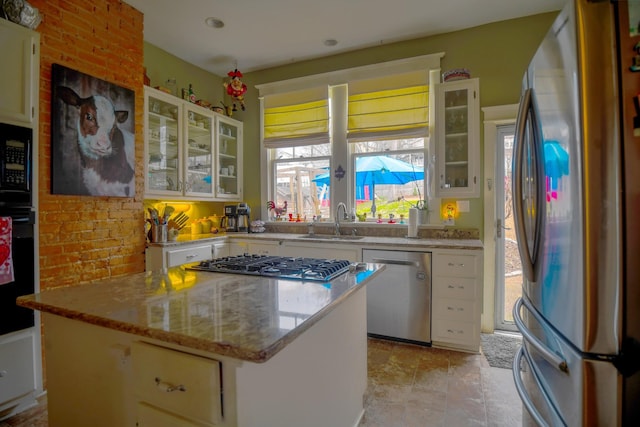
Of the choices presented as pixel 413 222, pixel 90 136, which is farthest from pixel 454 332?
pixel 90 136

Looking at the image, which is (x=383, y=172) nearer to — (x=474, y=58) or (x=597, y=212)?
(x=474, y=58)

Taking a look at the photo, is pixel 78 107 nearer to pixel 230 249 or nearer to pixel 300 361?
pixel 230 249

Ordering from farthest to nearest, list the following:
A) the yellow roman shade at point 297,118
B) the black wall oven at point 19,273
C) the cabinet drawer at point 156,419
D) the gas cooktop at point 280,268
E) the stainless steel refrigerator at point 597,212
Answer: the yellow roman shade at point 297,118, the black wall oven at point 19,273, the gas cooktop at point 280,268, the cabinet drawer at point 156,419, the stainless steel refrigerator at point 597,212

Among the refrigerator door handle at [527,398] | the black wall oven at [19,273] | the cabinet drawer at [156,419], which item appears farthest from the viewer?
the black wall oven at [19,273]

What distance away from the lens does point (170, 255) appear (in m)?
2.96

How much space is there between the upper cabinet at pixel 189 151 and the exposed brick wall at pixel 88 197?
227 millimetres

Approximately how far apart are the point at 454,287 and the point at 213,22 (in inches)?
130

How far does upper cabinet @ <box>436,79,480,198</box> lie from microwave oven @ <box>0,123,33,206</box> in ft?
10.4

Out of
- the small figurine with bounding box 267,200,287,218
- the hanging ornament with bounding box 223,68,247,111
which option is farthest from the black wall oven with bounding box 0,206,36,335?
the hanging ornament with bounding box 223,68,247,111

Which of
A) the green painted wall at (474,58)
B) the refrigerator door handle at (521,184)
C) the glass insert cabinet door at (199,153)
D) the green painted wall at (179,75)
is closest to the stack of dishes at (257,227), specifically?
the glass insert cabinet door at (199,153)

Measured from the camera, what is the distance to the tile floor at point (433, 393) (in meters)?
1.88

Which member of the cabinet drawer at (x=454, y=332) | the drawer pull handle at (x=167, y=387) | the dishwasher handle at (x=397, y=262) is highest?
the dishwasher handle at (x=397, y=262)

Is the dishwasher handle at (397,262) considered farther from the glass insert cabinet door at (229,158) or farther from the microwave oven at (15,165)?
the microwave oven at (15,165)

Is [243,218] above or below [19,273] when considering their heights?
above
